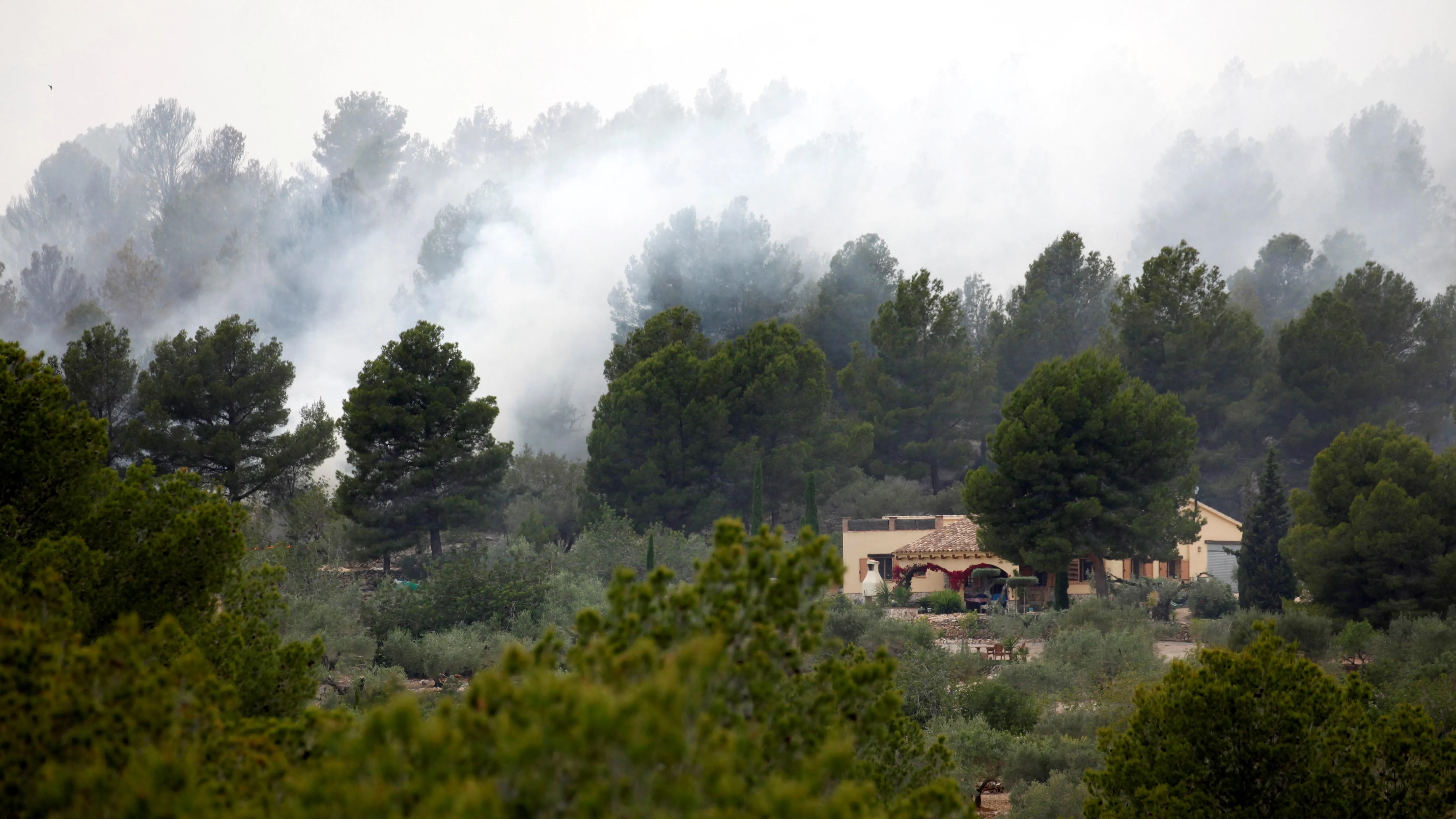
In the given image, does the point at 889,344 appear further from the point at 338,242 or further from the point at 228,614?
the point at 338,242

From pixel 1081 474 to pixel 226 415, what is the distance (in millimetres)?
24367

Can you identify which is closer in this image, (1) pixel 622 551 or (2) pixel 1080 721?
(2) pixel 1080 721

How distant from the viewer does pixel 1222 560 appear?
3759 centimetres

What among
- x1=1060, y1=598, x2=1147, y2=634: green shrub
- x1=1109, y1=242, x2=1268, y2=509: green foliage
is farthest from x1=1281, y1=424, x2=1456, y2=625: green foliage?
x1=1109, y1=242, x2=1268, y2=509: green foliage

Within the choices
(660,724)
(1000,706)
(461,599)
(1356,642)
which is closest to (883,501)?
(461,599)

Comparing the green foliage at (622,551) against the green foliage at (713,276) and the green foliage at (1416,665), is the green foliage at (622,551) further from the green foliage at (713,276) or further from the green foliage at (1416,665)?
the green foliage at (713,276)

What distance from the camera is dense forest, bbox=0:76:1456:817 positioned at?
3.40 metres

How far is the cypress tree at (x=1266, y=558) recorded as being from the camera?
27.1 m

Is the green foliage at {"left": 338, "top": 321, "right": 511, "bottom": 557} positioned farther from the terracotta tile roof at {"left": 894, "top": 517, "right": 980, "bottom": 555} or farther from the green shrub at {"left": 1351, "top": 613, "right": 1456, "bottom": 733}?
the green shrub at {"left": 1351, "top": 613, "right": 1456, "bottom": 733}

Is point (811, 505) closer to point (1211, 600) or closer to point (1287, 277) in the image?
point (1211, 600)

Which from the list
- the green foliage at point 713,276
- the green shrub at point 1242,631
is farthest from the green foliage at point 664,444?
the green shrub at point 1242,631

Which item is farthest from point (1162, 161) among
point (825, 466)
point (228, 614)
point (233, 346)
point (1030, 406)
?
point (228, 614)

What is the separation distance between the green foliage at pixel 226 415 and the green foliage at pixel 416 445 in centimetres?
190

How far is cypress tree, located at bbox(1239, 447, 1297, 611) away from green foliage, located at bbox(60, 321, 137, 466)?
2996 cm
